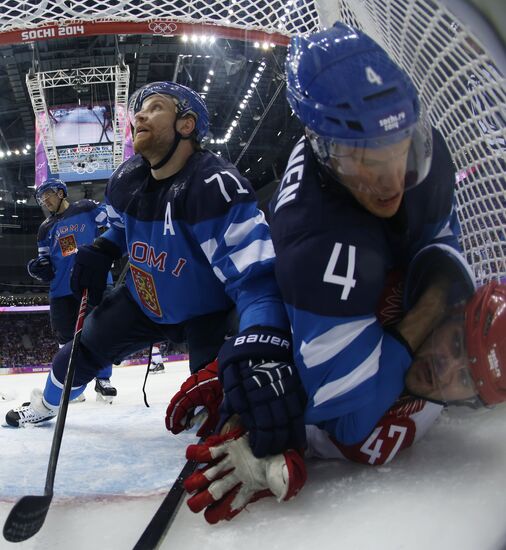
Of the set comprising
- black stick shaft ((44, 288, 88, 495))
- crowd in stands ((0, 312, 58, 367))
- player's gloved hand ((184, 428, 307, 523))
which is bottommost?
crowd in stands ((0, 312, 58, 367))

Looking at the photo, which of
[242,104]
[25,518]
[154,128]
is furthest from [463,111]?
[242,104]

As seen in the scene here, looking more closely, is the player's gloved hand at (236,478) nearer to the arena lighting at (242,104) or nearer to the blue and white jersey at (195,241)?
the blue and white jersey at (195,241)

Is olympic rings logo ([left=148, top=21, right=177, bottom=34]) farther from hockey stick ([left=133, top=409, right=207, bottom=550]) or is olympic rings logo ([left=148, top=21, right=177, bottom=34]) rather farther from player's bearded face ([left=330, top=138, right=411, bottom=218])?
hockey stick ([left=133, top=409, right=207, bottom=550])

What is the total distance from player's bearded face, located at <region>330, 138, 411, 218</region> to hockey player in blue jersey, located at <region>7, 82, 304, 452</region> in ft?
0.96

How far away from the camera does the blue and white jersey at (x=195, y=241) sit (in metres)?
1.06

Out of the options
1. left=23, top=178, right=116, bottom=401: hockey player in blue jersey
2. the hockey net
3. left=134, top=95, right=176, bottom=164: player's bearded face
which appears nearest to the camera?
the hockey net

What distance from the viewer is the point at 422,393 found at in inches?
32.4

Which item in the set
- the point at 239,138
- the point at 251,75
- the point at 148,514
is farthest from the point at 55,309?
the point at 239,138

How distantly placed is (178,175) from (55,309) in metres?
1.81

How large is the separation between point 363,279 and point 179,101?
92 cm

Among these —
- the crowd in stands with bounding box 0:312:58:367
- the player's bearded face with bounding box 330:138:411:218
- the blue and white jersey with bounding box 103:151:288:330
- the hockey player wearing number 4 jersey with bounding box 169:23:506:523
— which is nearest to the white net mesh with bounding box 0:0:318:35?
the blue and white jersey with bounding box 103:151:288:330

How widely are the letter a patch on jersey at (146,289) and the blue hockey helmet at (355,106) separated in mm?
760

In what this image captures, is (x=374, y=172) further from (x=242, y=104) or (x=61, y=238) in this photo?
(x=242, y=104)

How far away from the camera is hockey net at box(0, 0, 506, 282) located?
74 cm
